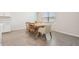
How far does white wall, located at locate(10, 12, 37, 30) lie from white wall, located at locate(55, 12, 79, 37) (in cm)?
35

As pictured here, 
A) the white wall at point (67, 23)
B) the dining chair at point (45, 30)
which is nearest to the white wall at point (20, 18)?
the dining chair at point (45, 30)

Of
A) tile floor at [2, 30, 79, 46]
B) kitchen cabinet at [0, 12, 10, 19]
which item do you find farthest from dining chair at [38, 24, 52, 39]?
kitchen cabinet at [0, 12, 10, 19]

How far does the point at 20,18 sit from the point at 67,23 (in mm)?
675

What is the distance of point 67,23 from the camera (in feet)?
5.90

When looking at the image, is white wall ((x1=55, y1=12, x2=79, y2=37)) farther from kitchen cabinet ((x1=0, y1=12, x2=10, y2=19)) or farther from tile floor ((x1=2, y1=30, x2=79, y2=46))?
kitchen cabinet ((x1=0, y1=12, x2=10, y2=19))

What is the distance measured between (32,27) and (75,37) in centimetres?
63

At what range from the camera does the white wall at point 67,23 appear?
5.79 ft

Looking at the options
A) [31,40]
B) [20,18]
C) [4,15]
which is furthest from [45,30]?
[4,15]

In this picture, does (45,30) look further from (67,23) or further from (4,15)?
(4,15)
